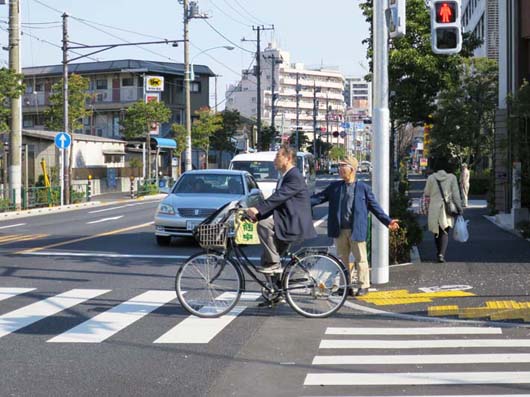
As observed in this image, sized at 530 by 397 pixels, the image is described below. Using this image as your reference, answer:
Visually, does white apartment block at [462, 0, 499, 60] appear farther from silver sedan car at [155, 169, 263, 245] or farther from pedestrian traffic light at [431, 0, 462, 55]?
pedestrian traffic light at [431, 0, 462, 55]

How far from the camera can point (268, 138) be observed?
81750mm

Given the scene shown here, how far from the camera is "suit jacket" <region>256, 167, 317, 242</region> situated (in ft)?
30.0

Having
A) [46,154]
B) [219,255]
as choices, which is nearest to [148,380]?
[219,255]

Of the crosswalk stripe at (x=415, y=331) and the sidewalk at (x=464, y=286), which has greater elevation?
the sidewalk at (x=464, y=286)

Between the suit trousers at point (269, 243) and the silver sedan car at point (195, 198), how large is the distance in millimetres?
6638

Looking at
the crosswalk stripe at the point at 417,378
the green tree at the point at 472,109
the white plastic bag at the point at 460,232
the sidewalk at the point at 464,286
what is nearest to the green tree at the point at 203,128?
the green tree at the point at 472,109

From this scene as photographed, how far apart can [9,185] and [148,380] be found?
2714cm

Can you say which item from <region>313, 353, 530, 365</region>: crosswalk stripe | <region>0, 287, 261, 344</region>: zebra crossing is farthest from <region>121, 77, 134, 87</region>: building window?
<region>313, 353, 530, 365</region>: crosswalk stripe

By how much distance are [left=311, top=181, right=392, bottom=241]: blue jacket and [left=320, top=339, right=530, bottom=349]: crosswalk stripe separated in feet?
7.69

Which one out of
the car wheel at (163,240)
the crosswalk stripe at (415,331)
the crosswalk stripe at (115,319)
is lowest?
the crosswalk stripe at (415,331)

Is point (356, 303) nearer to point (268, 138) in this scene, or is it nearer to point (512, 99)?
point (512, 99)

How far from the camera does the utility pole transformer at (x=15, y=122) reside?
31.8 m

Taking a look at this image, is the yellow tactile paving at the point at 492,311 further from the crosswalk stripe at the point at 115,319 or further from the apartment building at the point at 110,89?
the apartment building at the point at 110,89

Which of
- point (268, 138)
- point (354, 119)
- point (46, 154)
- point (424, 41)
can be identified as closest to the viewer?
point (424, 41)
